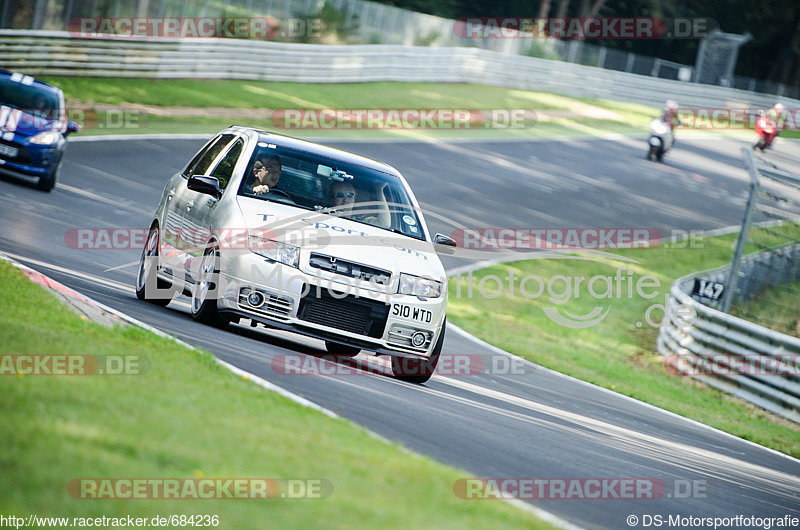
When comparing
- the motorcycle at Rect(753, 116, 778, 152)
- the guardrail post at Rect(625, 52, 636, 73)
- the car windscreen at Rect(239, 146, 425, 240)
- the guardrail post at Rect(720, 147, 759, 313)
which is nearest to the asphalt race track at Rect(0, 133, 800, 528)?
the car windscreen at Rect(239, 146, 425, 240)

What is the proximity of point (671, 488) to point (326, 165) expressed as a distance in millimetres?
4281

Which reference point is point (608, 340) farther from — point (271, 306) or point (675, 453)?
point (271, 306)

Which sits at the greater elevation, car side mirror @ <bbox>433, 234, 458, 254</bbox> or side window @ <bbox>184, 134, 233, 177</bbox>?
side window @ <bbox>184, 134, 233, 177</bbox>

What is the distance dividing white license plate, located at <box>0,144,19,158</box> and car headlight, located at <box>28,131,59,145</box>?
1.04 ft

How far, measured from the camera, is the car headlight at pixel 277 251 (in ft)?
28.8

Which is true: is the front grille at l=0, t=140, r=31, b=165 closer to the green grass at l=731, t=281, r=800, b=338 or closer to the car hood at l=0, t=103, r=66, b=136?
the car hood at l=0, t=103, r=66, b=136

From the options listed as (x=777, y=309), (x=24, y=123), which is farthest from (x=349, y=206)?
(x=24, y=123)

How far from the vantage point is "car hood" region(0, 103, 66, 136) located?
17.0 meters

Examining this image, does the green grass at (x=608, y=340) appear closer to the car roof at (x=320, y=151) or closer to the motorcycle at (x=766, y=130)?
the car roof at (x=320, y=151)

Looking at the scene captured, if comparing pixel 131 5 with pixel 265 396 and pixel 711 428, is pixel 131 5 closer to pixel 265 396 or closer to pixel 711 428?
pixel 711 428

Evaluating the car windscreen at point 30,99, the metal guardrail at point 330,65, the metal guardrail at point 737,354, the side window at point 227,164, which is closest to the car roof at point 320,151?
the side window at point 227,164

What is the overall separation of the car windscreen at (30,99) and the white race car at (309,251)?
8110 mm

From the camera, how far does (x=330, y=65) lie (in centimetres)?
3738

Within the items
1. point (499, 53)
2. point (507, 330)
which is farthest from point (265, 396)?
point (499, 53)
